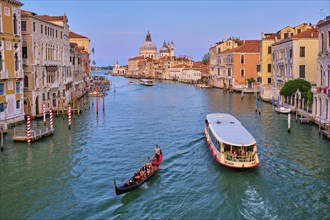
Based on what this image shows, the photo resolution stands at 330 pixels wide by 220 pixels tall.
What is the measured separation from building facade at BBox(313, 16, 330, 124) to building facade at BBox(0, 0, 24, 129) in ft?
55.3

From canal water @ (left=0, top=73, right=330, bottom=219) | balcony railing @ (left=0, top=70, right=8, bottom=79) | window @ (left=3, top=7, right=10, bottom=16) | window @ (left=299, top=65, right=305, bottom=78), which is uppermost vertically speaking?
window @ (left=3, top=7, right=10, bottom=16)

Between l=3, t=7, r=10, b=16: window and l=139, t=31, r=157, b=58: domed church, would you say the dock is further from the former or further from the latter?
l=139, t=31, r=157, b=58: domed church

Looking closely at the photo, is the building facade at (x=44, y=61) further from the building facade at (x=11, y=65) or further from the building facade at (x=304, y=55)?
the building facade at (x=304, y=55)

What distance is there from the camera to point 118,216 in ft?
36.8

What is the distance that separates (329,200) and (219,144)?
16.0 feet

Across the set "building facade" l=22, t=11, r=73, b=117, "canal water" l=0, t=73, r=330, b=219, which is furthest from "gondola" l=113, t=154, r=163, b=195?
"building facade" l=22, t=11, r=73, b=117

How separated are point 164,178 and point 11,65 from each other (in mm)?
12907

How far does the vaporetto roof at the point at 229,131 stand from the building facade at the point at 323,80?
5.37 meters

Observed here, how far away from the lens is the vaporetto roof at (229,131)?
51.1ft

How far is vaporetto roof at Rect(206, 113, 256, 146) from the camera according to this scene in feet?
51.1

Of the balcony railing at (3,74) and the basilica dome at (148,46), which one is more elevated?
the basilica dome at (148,46)

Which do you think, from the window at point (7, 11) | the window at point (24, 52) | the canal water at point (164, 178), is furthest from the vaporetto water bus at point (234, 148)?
the window at point (24, 52)

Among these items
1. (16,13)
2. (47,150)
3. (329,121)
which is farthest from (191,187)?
(16,13)

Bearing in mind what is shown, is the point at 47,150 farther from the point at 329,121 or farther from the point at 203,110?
the point at 203,110
